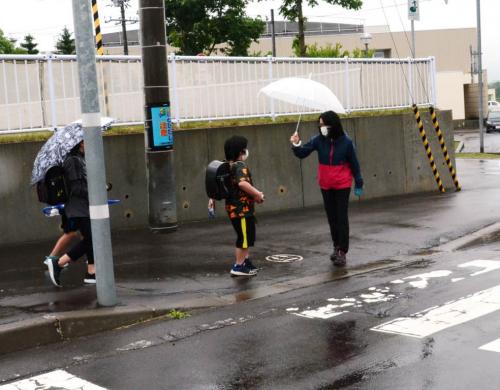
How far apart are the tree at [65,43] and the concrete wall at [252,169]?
74761mm

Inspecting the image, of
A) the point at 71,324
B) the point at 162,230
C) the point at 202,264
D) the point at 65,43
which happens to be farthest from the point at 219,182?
the point at 65,43

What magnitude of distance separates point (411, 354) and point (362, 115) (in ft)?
32.9

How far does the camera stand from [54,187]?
25.8ft

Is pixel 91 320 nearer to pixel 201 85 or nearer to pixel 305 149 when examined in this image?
pixel 305 149

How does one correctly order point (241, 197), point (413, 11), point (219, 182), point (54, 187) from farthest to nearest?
point (413, 11)
point (241, 197)
point (219, 182)
point (54, 187)

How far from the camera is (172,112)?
40.5 ft

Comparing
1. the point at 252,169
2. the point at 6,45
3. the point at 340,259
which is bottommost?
the point at 340,259

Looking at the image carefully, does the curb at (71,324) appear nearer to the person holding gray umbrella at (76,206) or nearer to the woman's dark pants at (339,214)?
the person holding gray umbrella at (76,206)

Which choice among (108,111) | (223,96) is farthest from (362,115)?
(108,111)

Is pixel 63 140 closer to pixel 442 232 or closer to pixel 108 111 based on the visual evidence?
pixel 108 111

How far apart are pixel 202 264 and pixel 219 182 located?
4.40 feet

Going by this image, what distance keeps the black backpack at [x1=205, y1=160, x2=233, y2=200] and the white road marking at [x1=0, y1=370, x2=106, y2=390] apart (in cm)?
322

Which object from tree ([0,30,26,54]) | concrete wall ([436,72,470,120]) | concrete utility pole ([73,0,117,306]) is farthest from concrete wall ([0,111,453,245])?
tree ([0,30,26,54])

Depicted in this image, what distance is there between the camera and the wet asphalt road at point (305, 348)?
522 centimetres
